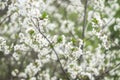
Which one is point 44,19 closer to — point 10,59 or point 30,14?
point 30,14

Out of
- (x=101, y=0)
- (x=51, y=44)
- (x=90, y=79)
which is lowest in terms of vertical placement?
(x=90, y=79)

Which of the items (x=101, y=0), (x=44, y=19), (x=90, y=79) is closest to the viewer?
(x=44, y=19)

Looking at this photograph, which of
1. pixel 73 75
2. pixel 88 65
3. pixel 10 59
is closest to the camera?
pixel 73 75

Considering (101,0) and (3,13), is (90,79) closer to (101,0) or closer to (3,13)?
(101,0)

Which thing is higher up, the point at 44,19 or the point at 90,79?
the point at 44,19

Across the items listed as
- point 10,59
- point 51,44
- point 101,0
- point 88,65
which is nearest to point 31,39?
point 51,44

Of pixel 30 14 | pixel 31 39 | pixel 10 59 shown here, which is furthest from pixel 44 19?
pixel 10 59

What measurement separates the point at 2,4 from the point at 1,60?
2.77 m

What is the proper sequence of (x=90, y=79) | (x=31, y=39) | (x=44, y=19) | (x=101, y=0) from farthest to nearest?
(x=90, y=79) < (x=101, y=0) < (x=31, y=39) < (x=44, y=19)

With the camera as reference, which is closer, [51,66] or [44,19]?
[44,19]

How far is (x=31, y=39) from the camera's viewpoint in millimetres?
4305

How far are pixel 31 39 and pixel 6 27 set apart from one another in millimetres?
3196

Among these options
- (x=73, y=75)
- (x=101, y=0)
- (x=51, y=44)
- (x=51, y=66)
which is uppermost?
(x=101, y=0)

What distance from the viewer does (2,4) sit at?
5090mm
